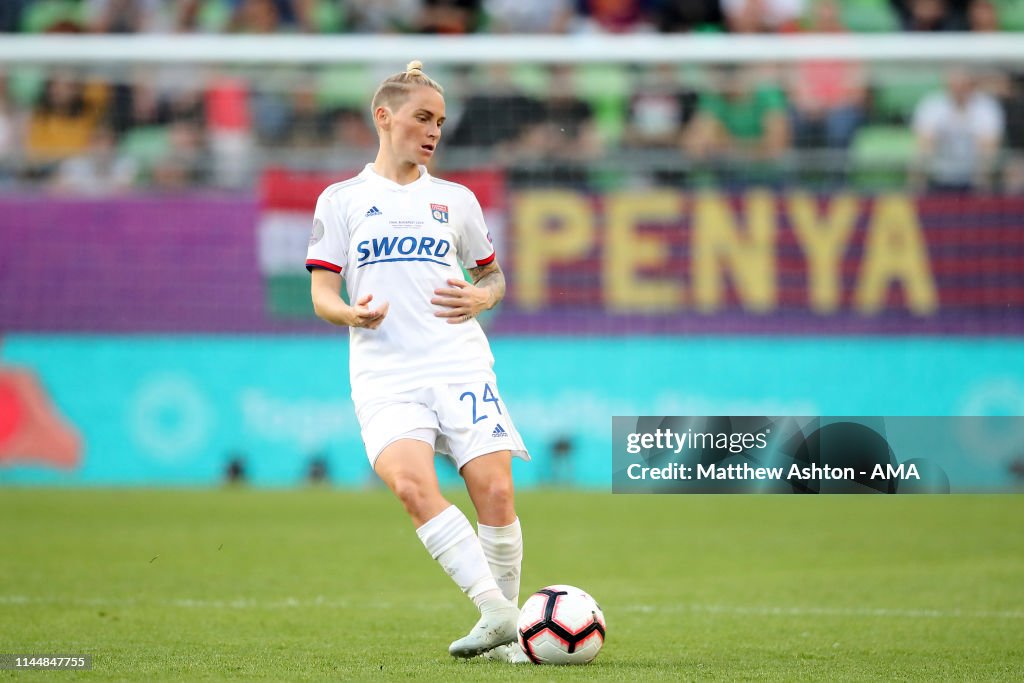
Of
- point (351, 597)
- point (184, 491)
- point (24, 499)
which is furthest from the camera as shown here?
point (184, 491)

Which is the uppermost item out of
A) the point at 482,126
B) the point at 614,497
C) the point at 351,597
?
the point at 482,126

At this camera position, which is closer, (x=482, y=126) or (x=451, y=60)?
(x=451, y=60)

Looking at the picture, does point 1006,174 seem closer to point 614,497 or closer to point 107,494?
point 614,497

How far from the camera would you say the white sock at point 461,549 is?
5953 mm

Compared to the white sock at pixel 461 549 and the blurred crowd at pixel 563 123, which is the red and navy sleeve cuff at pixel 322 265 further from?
the blurred crowd at pixel 563 123

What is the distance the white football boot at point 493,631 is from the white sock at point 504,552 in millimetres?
279

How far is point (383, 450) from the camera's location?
19.9 ft

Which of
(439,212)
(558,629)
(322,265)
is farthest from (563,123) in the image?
(558,629)

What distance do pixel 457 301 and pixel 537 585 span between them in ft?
10.3

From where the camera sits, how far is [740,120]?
16.3m

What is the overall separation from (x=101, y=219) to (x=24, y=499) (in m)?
3.15

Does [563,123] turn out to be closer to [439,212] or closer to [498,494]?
[439,212]

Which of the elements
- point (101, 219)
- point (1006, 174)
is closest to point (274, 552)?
point (101, 219)

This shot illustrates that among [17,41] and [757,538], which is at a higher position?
[17,41]
